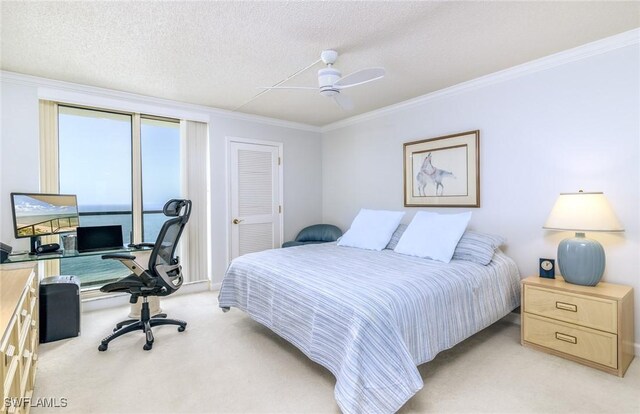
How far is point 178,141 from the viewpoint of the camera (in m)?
4.06

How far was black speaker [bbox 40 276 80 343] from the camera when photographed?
102 inches

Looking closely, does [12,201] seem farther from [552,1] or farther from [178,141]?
[552,1]

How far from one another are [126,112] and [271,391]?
11.4ft

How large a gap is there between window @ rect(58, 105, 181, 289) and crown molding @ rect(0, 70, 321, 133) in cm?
20

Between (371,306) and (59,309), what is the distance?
2.76 metres

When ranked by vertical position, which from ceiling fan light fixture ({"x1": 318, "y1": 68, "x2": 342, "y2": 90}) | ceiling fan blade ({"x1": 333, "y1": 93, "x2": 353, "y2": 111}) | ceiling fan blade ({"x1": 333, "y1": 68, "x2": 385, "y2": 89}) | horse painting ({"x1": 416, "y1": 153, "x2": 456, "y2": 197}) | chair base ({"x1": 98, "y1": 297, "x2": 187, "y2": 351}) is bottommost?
chair base ({"x1": 98, "y1": 297, "x2": 187, "y2": 351})

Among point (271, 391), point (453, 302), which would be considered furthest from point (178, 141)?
point (453, 302)

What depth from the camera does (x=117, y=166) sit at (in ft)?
12.8

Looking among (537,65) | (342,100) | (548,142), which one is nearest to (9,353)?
(342,100)

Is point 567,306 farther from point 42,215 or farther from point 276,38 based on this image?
point 42,215

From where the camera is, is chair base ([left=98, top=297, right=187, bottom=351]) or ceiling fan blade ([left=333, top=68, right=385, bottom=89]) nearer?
ceiling fan blade ([left=333, top=68, right=385, bottom=89])

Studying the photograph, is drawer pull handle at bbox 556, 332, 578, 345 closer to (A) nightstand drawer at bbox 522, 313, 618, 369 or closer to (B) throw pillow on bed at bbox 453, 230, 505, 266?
(A) nightstand drawer at bbox 522, 313, 618, 369

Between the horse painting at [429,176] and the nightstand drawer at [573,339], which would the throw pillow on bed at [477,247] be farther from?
the horse painting at [429,176]

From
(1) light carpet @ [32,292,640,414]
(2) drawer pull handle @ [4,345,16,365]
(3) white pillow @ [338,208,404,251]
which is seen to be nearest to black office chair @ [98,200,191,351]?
(1) light carpet @ [32,292,640,414]
